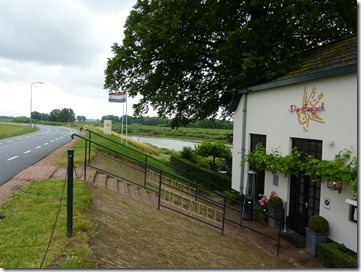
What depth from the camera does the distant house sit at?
8.33 meters

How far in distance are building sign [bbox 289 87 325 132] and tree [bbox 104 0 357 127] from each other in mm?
2843

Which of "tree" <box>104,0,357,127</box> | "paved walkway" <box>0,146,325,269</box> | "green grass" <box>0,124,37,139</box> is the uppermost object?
"tree" <box>104,0,357,127</box>

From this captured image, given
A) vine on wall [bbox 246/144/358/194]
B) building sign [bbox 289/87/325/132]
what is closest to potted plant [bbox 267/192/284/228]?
vine on wall [bbox 246/144/358/194]

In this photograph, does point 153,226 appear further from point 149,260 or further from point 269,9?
point 269,9

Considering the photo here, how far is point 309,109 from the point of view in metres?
9.82

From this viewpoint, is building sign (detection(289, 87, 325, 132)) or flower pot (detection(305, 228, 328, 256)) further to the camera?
building sign (detection(289, 87, 325, 132))

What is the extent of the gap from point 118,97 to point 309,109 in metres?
13.1

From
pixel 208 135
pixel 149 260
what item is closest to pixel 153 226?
pixel 149 260

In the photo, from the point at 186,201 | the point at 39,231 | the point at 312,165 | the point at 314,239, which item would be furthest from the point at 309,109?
the point at 39,231

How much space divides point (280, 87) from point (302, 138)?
87.8 inches

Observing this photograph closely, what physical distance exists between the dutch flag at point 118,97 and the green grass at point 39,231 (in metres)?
12.2

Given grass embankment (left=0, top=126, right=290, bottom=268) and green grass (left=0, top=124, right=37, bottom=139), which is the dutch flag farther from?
green grass (left=0, top=124, right=37, bottom=139)

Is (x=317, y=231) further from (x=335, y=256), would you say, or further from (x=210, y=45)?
(x=210, y=45)

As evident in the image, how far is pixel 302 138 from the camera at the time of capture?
10.3 metres
